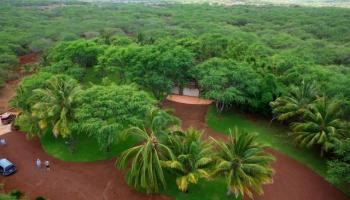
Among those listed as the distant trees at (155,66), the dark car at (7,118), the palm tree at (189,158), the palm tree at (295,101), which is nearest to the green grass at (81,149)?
the dark car at (7,118)

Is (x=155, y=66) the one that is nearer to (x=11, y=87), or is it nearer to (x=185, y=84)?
(x=185, y=84)

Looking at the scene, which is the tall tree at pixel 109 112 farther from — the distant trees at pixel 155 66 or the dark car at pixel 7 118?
the dark car at pixel 7 118

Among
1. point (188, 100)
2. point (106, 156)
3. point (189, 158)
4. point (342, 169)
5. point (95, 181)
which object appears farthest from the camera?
point (188, 100)

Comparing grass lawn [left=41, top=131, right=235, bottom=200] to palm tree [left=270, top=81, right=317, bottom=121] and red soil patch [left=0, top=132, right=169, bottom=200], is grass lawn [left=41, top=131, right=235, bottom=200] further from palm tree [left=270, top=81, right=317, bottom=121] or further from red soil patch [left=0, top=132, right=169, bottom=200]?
palm tree [left=270, top=81, right=317, bottom=121]

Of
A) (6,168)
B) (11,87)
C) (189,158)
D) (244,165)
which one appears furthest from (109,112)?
(11,87)

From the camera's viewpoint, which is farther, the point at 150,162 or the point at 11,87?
the point at 11,87

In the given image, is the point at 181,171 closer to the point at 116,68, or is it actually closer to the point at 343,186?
the point at 343,186
